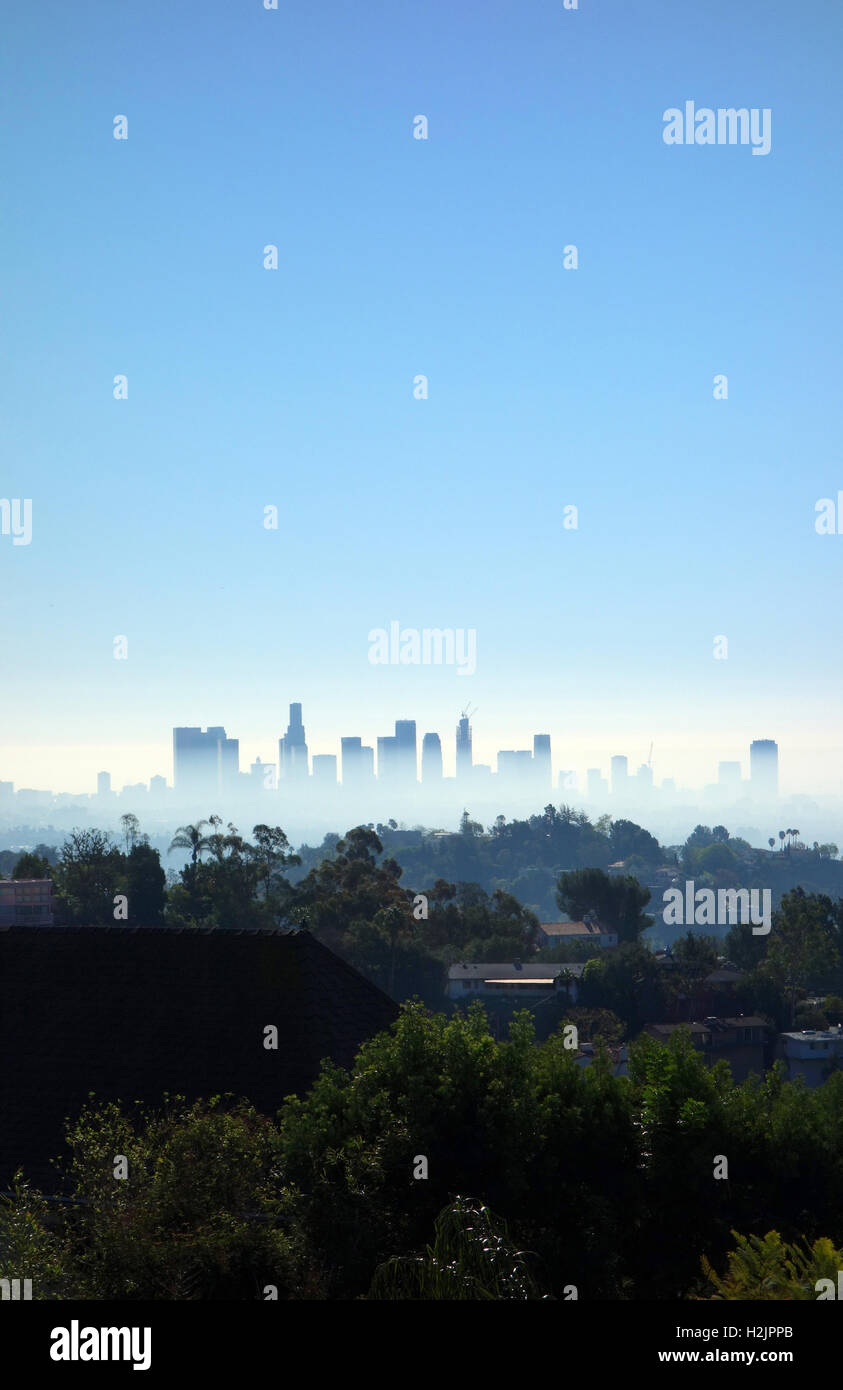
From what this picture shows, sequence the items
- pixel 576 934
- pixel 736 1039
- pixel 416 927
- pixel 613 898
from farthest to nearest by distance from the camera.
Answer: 1. pixel 576 934
2. pixel 613 898
3. pixel 416 927
4. pixel 736 1039

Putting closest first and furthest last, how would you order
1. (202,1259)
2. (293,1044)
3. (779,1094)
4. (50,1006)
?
(202,1259) → (779,1094) → (293,1044) → (50,1006)

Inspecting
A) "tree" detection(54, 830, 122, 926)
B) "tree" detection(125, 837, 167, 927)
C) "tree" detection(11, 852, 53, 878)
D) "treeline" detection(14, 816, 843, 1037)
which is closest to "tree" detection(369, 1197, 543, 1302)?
"treeline" detection(14, 816, 843, 1037)

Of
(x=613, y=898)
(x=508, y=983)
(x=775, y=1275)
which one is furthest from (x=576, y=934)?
(x=775, y=1275)

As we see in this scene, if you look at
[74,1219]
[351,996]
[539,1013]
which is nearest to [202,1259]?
[74,1219]

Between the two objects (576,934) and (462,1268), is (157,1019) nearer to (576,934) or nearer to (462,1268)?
(462,1268)

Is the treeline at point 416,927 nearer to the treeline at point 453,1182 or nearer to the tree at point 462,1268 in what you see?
the treeline at point 453,1182

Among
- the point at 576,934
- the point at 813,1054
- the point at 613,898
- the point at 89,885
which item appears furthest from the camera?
the point at 576,934
